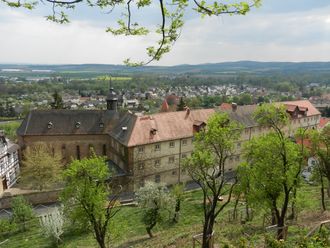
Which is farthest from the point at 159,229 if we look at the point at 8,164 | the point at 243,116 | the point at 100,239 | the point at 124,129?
the point at 243,116

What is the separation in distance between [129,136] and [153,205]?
15.5 m

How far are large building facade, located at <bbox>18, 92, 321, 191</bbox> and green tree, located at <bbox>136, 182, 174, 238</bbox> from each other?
500 inches

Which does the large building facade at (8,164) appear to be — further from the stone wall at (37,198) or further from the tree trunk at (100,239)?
the tree trunk at (100,239)

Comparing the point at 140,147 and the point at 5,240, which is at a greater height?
the point at 140,147

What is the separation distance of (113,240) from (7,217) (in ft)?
53.1

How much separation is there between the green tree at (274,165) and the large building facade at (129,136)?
22.0 m

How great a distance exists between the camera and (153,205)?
102 feet

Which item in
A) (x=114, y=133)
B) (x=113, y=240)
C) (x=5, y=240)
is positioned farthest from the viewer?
(x=114, y=133)

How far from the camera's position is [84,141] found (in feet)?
168

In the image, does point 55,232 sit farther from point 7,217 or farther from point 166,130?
point 166,130

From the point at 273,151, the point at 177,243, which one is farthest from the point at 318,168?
the point at 177,243

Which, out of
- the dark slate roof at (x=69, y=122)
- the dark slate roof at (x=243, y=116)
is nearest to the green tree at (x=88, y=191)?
the dark slate roof at (x=69, y=122)

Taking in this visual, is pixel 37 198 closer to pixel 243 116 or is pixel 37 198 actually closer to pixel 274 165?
pixel 274 165

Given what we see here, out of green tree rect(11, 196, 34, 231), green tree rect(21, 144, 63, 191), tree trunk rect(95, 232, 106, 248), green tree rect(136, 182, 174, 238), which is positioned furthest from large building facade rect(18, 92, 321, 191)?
tree trunk rect(95, 232, 106, 248)
